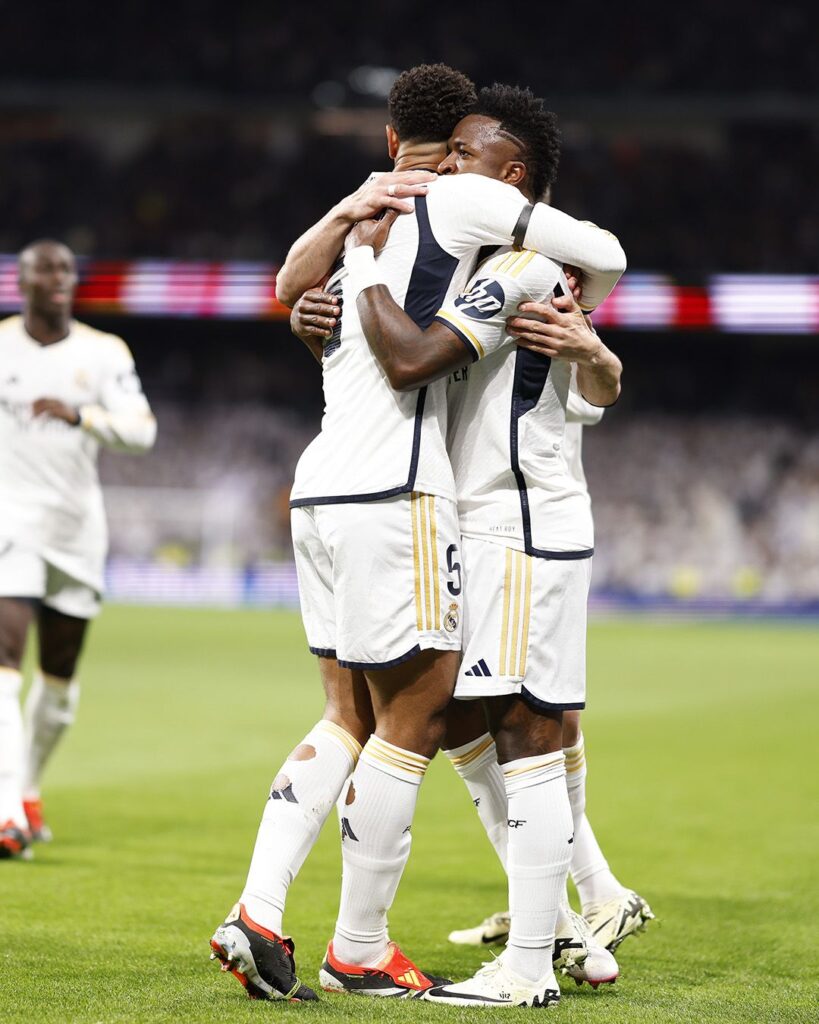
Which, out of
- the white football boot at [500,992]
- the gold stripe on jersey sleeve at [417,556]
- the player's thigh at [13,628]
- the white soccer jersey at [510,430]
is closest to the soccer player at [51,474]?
the player's thigh at [13,628]

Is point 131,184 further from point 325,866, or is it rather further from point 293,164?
point 325,866

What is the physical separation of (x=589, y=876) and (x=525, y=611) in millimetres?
1087

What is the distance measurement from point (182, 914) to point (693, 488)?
83.1 ft

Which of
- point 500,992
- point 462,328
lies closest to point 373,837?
point 500,992

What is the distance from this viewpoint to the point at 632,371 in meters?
29.7

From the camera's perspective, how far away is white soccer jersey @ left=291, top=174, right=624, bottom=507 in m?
3.30

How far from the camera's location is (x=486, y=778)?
149 inches

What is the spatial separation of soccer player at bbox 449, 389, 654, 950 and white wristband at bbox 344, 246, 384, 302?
2.28 feet

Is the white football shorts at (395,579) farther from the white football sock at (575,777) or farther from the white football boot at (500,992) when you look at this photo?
the white football sock at (575,777)

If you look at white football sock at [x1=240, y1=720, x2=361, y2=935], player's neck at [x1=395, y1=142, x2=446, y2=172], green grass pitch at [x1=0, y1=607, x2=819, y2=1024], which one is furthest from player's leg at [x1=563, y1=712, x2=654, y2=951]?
player's neck at [x1=395, y1=142, x2=446, y2=172]

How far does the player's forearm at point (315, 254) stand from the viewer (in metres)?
3.47

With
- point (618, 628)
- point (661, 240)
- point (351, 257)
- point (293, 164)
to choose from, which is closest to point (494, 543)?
point (351, 257)

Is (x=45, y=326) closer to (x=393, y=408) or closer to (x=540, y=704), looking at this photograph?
(x=393, y=408)

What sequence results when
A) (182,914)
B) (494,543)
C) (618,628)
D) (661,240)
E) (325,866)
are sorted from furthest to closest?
(661,240) → (618,628) → (325,866) → (182,914) → (494,543)
